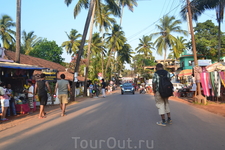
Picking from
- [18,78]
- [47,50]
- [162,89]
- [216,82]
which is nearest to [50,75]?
[18,78]

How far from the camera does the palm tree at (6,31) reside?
31750 mm

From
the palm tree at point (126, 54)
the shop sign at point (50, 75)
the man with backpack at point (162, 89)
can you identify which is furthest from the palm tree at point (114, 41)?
the man with backpack at point (162, 89)

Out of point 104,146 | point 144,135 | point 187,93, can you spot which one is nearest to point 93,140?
point 104,146

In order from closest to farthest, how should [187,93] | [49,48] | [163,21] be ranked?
[187,93], [49,48], [163,21]

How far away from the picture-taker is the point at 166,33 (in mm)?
37750

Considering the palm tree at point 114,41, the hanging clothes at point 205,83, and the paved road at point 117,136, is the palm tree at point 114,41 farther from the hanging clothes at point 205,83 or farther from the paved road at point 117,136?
the paved road at point 117,136

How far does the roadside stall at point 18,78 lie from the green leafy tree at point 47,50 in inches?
894

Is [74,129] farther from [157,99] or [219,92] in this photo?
[219,92]

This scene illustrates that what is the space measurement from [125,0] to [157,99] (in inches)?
987

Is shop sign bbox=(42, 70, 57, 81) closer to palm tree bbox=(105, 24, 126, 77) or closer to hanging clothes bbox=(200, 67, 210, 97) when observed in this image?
hanging clothes bbox=(200, 67, 210, 97)

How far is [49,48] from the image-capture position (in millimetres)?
34906

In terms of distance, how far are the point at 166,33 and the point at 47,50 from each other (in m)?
20.7

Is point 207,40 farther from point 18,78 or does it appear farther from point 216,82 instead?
point 18,78

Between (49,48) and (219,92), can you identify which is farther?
(49,48)
